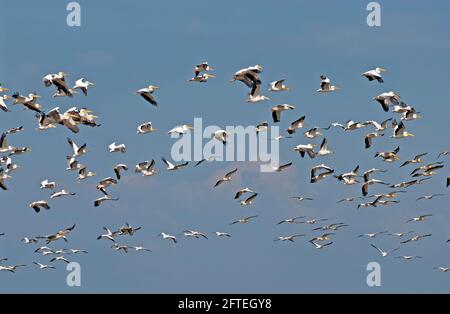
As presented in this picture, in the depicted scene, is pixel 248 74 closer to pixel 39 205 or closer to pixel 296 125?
pixel 296 125

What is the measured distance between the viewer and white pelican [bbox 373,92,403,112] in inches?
2382

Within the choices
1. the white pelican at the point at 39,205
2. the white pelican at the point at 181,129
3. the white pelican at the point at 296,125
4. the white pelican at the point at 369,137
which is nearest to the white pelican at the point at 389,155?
the white pelican at the point at 369,137

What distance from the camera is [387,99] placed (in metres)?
60.7

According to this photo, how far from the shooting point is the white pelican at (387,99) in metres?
60.5

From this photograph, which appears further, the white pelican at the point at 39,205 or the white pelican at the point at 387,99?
the white pelican at the point at 39,205

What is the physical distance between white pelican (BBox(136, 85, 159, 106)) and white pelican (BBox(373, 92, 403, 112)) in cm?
1179

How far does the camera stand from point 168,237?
71.1 metres

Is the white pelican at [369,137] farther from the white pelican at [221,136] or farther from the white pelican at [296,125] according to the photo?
the white pelican at [221,136]

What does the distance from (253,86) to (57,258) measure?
880 inches

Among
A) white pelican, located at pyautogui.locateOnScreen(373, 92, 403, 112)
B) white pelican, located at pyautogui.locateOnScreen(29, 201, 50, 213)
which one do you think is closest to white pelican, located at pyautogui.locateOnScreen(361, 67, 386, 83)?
white pelican, located at pyautogui.locateOnScreen(373, 92, 403, 112)

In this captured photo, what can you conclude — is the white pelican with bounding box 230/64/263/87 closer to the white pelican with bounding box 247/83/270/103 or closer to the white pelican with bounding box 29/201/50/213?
the white pelican with bounding box 247/83/270/103

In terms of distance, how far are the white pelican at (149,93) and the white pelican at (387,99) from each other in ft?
38.7
